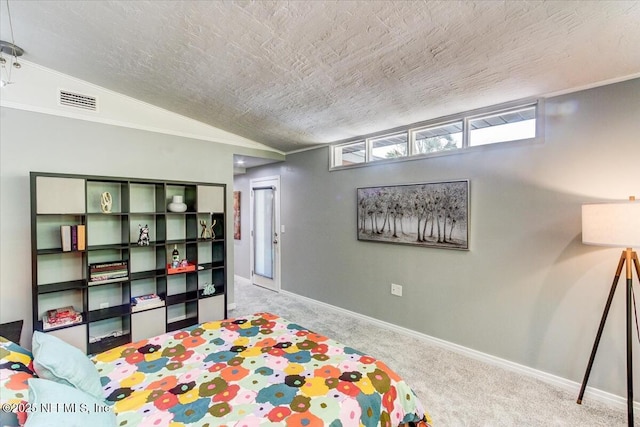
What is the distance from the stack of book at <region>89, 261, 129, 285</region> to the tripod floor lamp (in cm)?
397

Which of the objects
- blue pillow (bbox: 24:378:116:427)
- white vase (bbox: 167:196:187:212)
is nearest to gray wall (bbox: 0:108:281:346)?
white vase (bbox: 167:196:187:212)

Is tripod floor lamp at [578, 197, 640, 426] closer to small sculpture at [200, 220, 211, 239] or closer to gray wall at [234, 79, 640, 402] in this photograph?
gray wall at [234, 79, 640, 402]

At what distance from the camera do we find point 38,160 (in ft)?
9.06

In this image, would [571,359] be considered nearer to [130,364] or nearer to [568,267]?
[568,267]

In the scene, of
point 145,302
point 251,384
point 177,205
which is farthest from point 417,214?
point 145,302

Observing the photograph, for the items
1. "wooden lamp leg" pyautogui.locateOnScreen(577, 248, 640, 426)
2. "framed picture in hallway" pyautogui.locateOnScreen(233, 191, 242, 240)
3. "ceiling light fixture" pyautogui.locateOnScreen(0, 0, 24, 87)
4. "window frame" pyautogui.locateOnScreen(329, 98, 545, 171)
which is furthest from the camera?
"framed picture in hallway" pyautogui.locateOnScreen(233, 191, 242, 240)

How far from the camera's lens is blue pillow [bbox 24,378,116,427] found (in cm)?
98

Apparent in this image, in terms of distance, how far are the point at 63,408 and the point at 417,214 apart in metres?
3.10

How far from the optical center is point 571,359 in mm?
2389

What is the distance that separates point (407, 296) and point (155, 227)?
10.1 feet

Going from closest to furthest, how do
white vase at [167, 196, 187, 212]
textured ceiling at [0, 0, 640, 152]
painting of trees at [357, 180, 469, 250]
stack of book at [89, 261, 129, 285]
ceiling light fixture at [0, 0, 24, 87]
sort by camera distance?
textured ceiling at [0, 0, 640, 152] → ceiling light fixture at [0, 0, 24, 87] → stack of book at [89, 261, 129, 285] → painting of trees at [357, 180, 469, 250] → white vase at [167, 196, 187, 212]

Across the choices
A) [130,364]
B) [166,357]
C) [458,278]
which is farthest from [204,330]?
[458,278]

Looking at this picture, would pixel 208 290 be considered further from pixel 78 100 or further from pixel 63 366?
pixel 78 100

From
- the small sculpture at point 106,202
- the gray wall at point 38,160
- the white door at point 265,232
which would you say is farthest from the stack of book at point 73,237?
the white door at point 265,232
